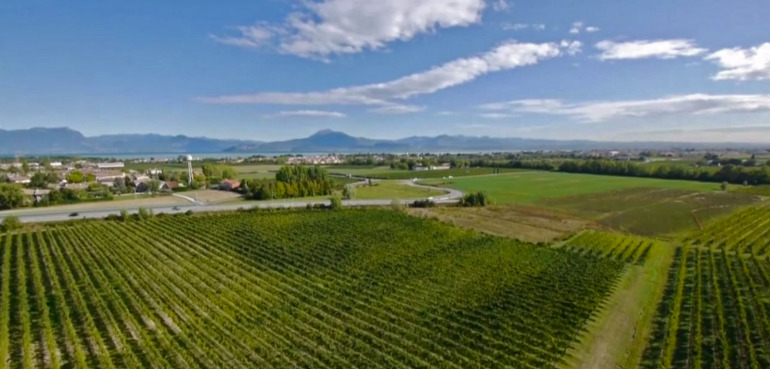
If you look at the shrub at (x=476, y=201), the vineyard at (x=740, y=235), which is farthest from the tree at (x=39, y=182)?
the vineyard at (x=740, y=235)

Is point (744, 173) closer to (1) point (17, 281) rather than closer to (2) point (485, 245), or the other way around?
(2) point (485, 245)

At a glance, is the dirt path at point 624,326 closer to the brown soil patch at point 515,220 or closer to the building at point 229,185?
the brown soil patch at point 515,220

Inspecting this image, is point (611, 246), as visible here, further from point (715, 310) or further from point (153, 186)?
point (153, 186)

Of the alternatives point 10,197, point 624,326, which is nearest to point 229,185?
point 10,197

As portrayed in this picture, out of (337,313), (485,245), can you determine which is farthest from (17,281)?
(485,245)

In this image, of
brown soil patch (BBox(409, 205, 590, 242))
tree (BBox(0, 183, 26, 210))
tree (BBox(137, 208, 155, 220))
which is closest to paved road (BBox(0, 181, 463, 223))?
tree (BBox(137, 208, 155, 220))
